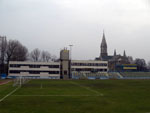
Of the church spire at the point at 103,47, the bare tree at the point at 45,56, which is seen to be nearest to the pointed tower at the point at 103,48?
the church spire at the point at 103,47

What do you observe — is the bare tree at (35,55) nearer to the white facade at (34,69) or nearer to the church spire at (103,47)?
the white facade at (34,69)

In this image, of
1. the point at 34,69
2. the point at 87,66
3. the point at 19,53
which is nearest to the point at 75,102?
the point at 34,69

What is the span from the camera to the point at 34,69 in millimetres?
84312

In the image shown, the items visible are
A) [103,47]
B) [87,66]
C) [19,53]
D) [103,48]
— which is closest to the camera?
[87,66]

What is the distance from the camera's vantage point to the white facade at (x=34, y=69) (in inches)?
3278

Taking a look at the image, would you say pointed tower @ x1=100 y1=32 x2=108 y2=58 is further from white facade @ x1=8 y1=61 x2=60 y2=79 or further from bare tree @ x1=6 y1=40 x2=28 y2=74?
white facade @ x1=8 y1=61 x2=60 y2=79

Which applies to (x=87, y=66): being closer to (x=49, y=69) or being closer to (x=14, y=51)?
(x=49, y=69)

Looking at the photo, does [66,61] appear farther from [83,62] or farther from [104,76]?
[104,76]

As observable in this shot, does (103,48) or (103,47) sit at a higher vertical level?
(103,47)

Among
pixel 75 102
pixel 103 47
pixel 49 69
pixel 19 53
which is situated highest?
pixel 103 47

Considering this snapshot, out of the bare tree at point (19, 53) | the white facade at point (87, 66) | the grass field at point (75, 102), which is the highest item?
the bare tree at point (19, 53)

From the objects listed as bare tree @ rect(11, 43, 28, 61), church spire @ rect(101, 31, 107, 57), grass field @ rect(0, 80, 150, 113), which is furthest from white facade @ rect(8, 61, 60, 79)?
church spire @ rect(101, 31, 107, 57)

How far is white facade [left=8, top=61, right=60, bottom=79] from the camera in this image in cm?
8325

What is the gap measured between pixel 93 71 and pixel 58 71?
17.7 meters
